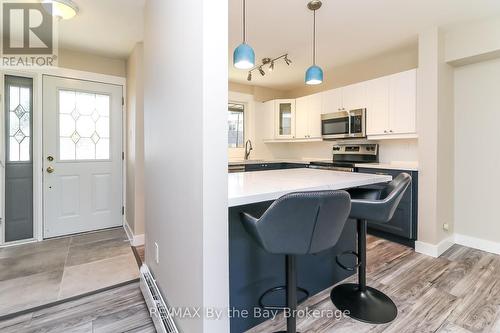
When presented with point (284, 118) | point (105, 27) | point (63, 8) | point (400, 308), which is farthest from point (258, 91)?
point (400, 308)

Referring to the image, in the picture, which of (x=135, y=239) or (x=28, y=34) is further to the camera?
(x=135, y=239)

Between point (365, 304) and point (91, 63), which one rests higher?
point (91, 63)

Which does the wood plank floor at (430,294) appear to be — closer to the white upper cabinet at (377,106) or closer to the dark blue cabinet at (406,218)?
the dark blue cabinet at (406,218)

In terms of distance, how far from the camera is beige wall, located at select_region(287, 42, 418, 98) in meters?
3.31

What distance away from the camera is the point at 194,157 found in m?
1.15

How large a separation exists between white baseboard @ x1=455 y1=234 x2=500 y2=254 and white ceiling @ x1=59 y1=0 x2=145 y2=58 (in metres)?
4.30

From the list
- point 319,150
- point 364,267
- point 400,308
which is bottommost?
point 400,308

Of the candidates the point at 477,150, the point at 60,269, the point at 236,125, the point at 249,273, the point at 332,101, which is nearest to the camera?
the point at 249,273

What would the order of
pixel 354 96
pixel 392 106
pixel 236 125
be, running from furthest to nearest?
pixel 236 125 < pixel 354 96 < pixel 392 106

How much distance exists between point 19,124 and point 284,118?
396 cm

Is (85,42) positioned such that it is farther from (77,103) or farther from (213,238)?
(213,238)

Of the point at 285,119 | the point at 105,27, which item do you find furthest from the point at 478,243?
the point at 105,27

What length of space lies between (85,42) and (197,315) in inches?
133

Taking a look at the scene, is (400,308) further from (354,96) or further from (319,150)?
(319,150)
